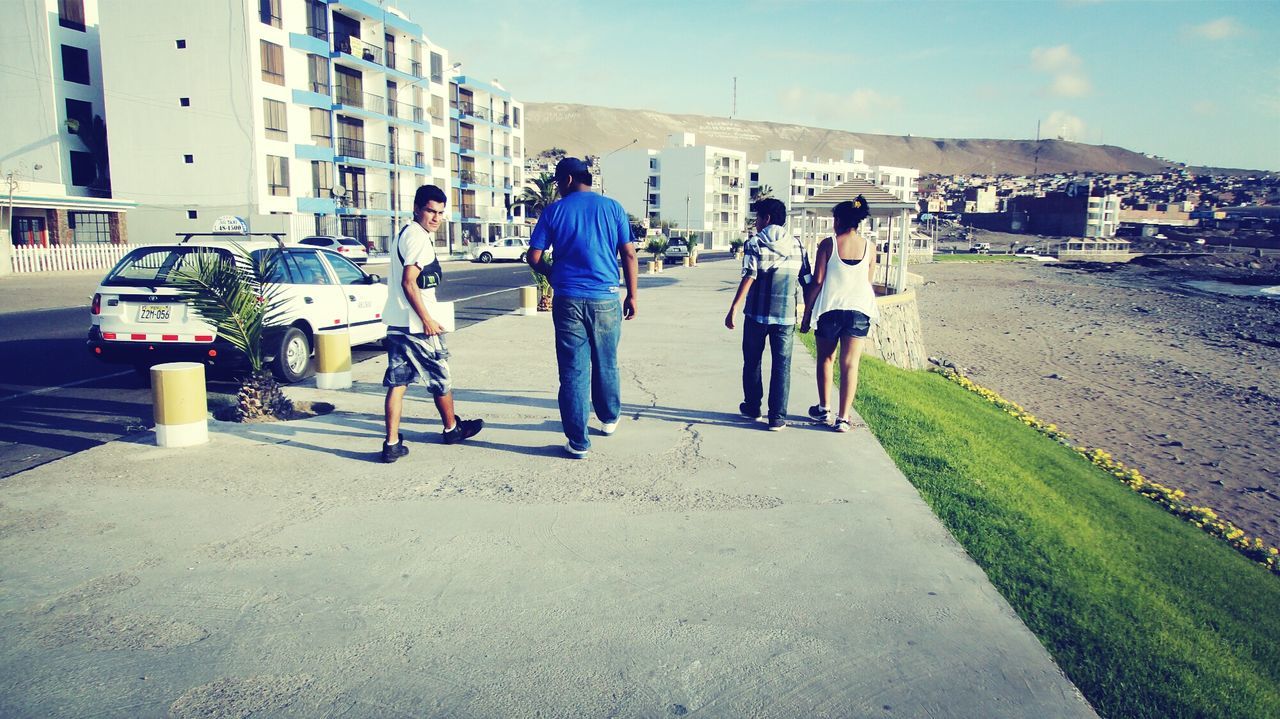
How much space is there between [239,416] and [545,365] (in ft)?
11.4

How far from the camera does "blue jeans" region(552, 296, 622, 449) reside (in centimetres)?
513

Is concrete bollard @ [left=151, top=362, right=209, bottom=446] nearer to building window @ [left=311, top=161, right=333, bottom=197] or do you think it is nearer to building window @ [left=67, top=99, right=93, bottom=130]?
building window @ [left=311, top=161, right=333, bottom=197]

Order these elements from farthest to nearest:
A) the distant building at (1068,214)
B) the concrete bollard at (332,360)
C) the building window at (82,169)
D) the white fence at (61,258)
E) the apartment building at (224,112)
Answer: the distant building at (1068,214) → the building window at (82,169) → the apartment building at (224,112) → the white fence at (61,258) → the concrete bollard at (332,360)

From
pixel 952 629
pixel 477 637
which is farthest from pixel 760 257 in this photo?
pixel 477 637

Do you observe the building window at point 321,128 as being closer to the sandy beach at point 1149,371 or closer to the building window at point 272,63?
the building window at point 272,63

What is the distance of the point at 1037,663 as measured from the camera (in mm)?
2900

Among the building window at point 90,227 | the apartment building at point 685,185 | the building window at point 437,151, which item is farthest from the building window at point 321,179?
the apartment building at point 685,185

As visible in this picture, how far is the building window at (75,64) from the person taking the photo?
4188 cm

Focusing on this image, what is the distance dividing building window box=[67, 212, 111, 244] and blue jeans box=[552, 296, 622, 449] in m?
38.8

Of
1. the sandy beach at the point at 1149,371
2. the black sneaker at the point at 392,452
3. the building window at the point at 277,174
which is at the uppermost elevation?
the building window at the point at 277,174

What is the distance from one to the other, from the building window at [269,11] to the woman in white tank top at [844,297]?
41445 mm

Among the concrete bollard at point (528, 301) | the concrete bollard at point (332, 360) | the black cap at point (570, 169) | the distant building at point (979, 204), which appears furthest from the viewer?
the distant building at point (979, 204)

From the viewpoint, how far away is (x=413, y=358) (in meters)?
5.23

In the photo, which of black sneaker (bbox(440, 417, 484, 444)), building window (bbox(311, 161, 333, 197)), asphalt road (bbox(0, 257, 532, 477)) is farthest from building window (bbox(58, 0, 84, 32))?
black sneaker (bbox(440, 417, 484, 444))
